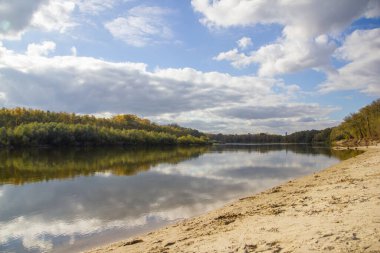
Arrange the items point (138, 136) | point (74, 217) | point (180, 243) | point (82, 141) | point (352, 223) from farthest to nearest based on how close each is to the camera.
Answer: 1. point (138, 136)
2. point (82, 141)
3. point (74, 217)
4. point (180, 243)
5. point (352, 223)

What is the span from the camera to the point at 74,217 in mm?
18422

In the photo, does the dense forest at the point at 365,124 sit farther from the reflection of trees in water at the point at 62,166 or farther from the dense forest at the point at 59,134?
the dense forest at the point at 59,134

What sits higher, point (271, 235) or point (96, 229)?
point (271, 235)

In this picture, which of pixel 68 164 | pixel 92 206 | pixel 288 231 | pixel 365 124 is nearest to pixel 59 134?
pixel 68 164

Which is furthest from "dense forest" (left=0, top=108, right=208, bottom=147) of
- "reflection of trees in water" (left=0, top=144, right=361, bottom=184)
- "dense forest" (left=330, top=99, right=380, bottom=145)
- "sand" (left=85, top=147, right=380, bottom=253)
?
"sand" (left=85, top=147, right=380, bottom=253)

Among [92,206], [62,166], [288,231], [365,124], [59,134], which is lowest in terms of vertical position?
[92,206]

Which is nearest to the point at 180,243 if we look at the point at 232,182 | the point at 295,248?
the point at 295,248

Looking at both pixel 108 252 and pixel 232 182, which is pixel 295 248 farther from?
pixel 232 182

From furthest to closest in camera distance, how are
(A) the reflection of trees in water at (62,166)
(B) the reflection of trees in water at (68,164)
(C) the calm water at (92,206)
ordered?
(B) the reflection of trees in water at (68,164), (A) the reflection of trees in water at (62,166), (C) the calm water at (92,206)

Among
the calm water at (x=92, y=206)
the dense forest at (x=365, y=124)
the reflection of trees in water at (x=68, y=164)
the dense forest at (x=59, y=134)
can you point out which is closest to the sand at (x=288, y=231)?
the calm water at (x=92, y=206)

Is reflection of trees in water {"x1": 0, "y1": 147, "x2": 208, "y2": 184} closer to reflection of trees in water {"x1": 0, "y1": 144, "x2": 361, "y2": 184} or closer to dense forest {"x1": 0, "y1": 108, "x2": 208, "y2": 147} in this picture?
reflection of trees in water {"x1": 0, "y1": 144, "x2": 361, "y2": 184}

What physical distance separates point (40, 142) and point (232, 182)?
314 ft

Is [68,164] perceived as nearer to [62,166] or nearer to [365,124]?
[62,166]

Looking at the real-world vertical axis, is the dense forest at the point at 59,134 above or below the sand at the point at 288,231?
above
